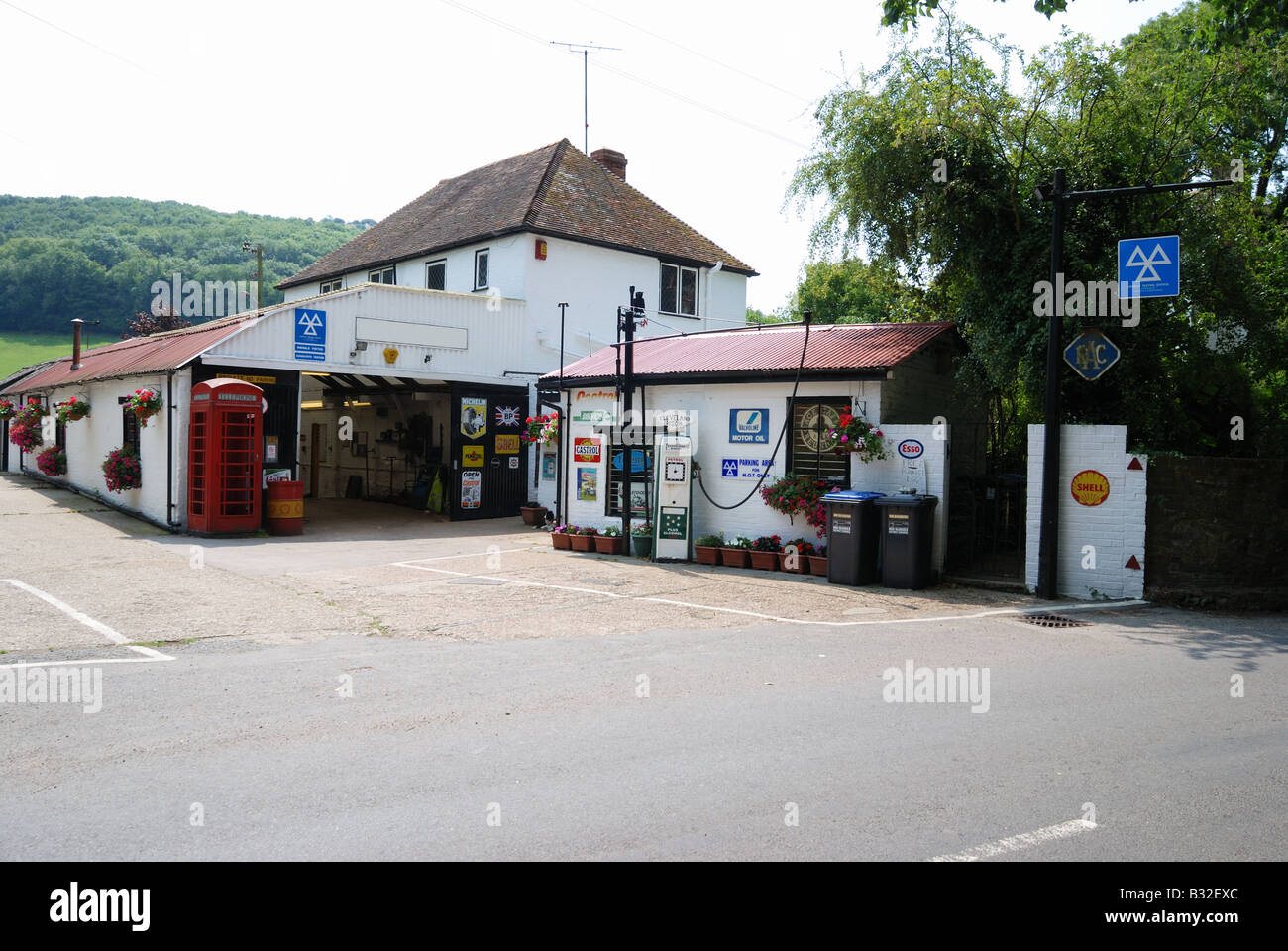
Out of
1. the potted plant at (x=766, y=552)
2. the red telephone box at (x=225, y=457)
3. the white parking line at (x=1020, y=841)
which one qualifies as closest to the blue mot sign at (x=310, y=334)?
the red telephone box at (x=225, y=457)

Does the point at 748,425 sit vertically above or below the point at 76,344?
below

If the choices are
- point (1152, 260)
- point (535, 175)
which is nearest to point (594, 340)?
point (535, 175)

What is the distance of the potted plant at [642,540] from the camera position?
1667cm

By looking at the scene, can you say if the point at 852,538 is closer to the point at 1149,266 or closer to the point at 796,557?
the point at 796,557

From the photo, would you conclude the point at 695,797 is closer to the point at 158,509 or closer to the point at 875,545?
the point at 875,545

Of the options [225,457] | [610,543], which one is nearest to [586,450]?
[610,543]

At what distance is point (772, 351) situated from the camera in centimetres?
1652

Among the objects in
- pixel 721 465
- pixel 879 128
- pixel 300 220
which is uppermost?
pixel 300 220

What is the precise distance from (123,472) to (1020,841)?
69.0ft

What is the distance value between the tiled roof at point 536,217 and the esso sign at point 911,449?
14160 millimetres

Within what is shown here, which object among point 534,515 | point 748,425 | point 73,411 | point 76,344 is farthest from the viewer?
point 76,344

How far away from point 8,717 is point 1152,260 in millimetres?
12835

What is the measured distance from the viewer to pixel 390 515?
24.3 m

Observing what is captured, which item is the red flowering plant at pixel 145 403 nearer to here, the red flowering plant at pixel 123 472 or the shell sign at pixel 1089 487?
the red flowering plant at pixel 123 472
